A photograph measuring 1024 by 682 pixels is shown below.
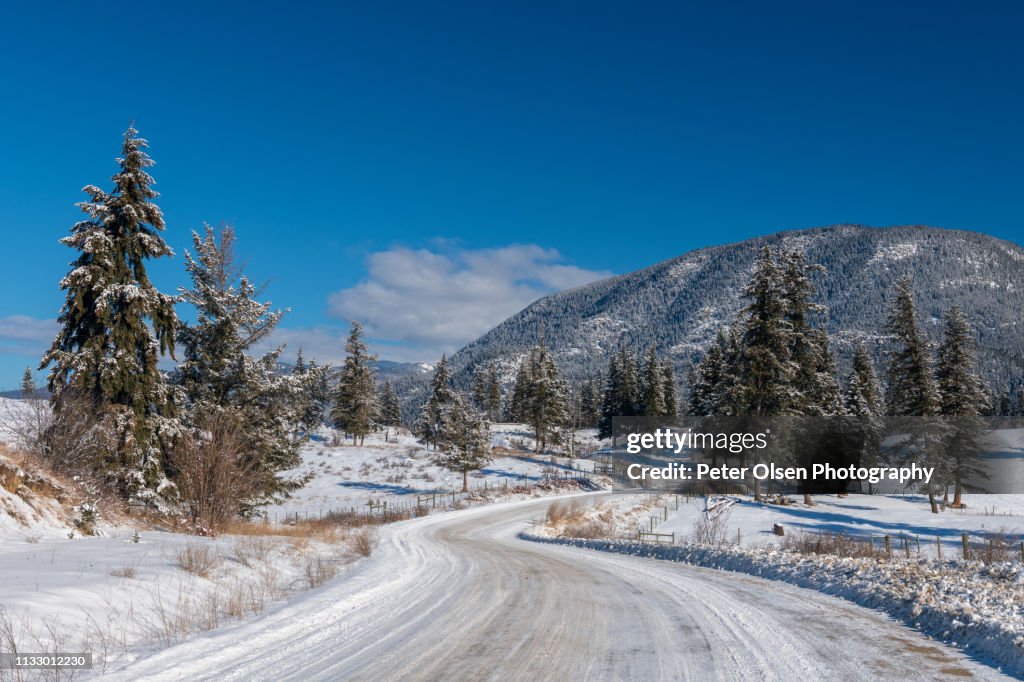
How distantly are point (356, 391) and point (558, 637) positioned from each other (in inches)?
2662

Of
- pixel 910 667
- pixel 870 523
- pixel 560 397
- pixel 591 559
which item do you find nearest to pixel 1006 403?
pixel 560 397

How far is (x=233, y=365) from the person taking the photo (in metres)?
23.2

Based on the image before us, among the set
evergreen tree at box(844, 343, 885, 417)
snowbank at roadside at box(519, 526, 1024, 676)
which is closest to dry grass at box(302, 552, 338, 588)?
snowbank at roadside at box(519, 526, 1024, 676)

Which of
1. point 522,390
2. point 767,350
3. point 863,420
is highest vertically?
point 522,390

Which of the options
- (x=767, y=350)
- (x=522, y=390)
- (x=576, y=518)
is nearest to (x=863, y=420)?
(x=767, y=350)

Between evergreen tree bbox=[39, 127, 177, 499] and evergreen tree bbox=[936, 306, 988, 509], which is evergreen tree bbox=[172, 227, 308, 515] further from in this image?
evergreen tree bbox=[936, 306, 988, 509]

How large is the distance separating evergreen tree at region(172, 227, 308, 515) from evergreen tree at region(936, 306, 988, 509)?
41.2m

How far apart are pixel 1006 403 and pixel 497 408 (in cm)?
10346

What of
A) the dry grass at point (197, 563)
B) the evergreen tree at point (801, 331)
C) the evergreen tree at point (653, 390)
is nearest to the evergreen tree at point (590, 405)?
the evergreen tree at point (653, 390)

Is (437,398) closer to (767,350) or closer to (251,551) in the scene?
(767,350)

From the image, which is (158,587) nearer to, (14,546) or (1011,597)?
(14,546)
